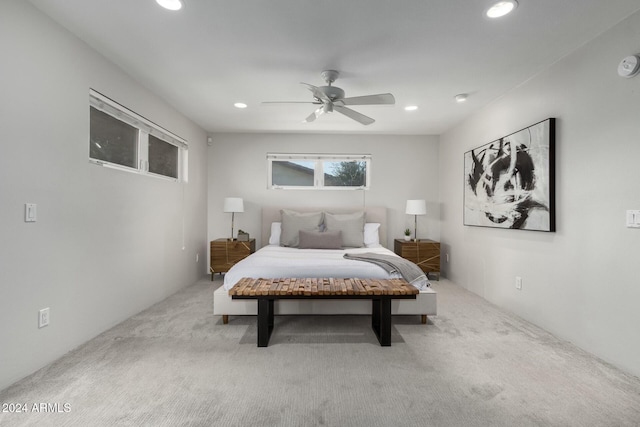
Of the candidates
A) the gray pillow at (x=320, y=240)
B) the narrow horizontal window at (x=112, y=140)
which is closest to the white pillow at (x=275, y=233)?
the gray pillow at (x=320, y=240)

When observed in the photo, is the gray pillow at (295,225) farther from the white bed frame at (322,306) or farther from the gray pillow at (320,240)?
the white bed frame at (322,306)

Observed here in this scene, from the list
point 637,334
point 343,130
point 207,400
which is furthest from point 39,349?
point 343,130

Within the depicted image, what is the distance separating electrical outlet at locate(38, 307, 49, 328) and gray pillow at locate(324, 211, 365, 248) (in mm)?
3181

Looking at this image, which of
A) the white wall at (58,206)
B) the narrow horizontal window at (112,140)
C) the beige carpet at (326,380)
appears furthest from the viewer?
the narrow horizontal window at (112,140)

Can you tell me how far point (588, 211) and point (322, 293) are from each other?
2.17 m

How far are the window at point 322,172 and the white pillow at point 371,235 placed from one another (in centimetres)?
76

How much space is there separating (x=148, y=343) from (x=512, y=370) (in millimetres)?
2733

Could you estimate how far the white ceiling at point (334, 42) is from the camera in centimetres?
196

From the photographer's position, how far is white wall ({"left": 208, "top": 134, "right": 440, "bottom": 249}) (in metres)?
5.09

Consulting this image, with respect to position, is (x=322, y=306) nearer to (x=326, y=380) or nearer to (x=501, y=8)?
(x=326, y=380)

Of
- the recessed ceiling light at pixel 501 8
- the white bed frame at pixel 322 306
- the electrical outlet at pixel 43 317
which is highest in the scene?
the recessed ceiling light at pixel 501 8

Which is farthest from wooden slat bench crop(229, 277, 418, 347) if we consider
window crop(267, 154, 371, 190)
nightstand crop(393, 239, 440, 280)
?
window crop(267, 154, 371, 190)

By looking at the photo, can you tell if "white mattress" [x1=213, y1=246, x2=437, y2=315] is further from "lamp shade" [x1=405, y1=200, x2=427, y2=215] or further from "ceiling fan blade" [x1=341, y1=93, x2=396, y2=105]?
"lamp shade" [x1=405, y1=200, x2=427, y2=215]

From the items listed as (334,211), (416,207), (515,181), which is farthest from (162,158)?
(515,181)
